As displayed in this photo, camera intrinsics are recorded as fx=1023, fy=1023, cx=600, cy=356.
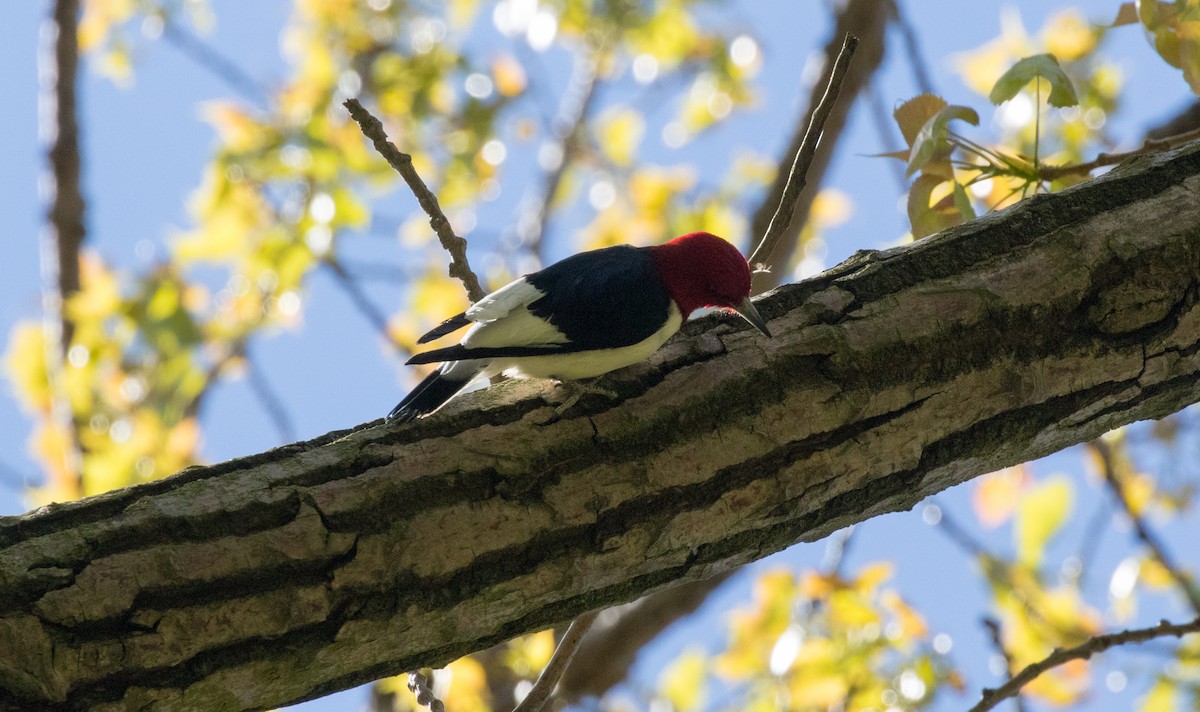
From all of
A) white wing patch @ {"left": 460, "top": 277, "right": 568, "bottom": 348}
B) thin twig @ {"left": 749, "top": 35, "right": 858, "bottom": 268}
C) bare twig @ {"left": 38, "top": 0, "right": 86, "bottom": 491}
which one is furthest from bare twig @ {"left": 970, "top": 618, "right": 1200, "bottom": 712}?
A: bare twig @ {"left": 38, "top": 0, "right": 86, "bottom": 491}

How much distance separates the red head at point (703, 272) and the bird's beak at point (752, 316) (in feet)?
0.77

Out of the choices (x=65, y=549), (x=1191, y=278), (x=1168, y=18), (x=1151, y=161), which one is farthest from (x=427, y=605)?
(x=1168, y=18)

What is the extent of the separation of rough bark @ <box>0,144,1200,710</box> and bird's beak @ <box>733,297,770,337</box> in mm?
39

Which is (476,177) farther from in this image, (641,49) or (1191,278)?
(1191,278)

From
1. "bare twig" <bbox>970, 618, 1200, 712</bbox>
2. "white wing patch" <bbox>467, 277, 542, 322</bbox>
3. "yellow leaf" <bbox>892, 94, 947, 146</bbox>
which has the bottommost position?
"bare twig" <bbox>970, 618, 1200, 712</bbox>

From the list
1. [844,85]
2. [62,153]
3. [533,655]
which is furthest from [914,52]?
[62,153]

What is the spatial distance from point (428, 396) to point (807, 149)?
4.40ft

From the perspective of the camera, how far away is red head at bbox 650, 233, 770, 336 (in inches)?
121

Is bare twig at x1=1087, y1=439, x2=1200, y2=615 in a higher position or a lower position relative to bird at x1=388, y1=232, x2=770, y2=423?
lower

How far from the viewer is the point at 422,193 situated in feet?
9.76

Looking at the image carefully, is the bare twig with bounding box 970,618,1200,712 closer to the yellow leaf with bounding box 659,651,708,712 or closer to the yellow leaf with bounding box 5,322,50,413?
the yellow leaf with bounding box 659,651,708,712

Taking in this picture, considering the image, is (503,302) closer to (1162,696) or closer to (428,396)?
(428,396)

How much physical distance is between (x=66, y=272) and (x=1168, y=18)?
6649 mm

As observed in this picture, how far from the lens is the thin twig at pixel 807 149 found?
297 cm
